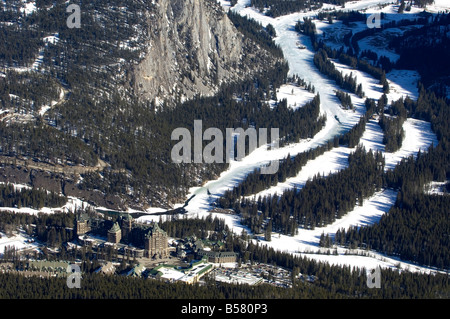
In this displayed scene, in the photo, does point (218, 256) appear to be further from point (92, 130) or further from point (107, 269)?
point (92, 130)

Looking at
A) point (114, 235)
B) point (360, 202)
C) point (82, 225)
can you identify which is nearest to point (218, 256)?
point (114, 235)

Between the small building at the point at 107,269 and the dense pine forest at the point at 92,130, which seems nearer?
the small building at the point at 107,269

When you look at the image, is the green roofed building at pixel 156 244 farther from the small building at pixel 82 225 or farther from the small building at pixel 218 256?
the small building at pixel 82 225

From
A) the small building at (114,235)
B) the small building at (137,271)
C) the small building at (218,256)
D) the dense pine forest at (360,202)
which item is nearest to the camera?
the small building at (137,271)

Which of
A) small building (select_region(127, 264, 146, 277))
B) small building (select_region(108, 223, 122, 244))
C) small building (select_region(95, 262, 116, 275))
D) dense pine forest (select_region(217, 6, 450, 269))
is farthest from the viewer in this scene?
dense pine forest (select_region(217, 6, 450, 269))

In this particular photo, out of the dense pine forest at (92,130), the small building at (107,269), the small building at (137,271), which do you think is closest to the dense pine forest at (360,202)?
the dense pine forest at (92,130)

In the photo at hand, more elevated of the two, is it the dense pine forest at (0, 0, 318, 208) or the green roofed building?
the dense pine forest at (0, 0, 318, 208)

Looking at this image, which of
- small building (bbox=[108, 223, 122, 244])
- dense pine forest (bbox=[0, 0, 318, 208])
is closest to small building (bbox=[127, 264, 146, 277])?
small building (bbox=[108, 223, 122, 244])

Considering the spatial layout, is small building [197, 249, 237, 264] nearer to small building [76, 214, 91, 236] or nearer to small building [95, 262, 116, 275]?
small building [95, 262, 116, 275]

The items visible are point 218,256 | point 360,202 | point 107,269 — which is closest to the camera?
point 107,269
